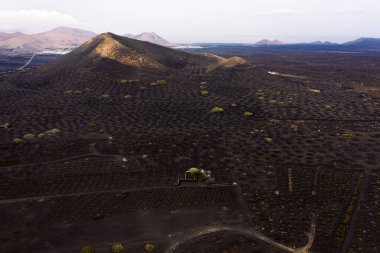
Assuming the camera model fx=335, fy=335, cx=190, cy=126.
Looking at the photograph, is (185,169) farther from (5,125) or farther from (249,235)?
(5,125)

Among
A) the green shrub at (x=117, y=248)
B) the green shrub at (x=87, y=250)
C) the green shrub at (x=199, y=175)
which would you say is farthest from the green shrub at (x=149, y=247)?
the green shrub at (x=199, y=175)

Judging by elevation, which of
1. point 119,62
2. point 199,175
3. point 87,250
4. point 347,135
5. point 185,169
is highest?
point 119,62

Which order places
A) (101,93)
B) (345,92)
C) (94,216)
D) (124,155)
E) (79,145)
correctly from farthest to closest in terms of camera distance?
(345,92), (101,93), (79,145), (124,155), (94,216)

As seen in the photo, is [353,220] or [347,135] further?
[347,135]

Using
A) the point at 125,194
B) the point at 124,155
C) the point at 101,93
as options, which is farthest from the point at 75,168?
the point at 101,93

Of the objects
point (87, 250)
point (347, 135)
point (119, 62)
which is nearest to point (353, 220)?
point (87, 250)

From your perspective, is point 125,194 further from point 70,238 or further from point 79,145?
point 79,145

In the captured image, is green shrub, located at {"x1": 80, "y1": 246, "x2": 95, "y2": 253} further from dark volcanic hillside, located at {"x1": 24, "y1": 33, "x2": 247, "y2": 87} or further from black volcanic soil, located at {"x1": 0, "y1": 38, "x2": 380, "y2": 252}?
dark volcanic hillside, located at {"x1": 24, "y1": 33, "x2": 247, "y2": 87}

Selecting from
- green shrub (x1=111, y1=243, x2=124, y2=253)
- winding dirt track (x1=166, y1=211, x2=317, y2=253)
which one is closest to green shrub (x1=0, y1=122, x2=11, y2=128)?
green shrub (x1=111, y1=243, x2=124, y2=253)
